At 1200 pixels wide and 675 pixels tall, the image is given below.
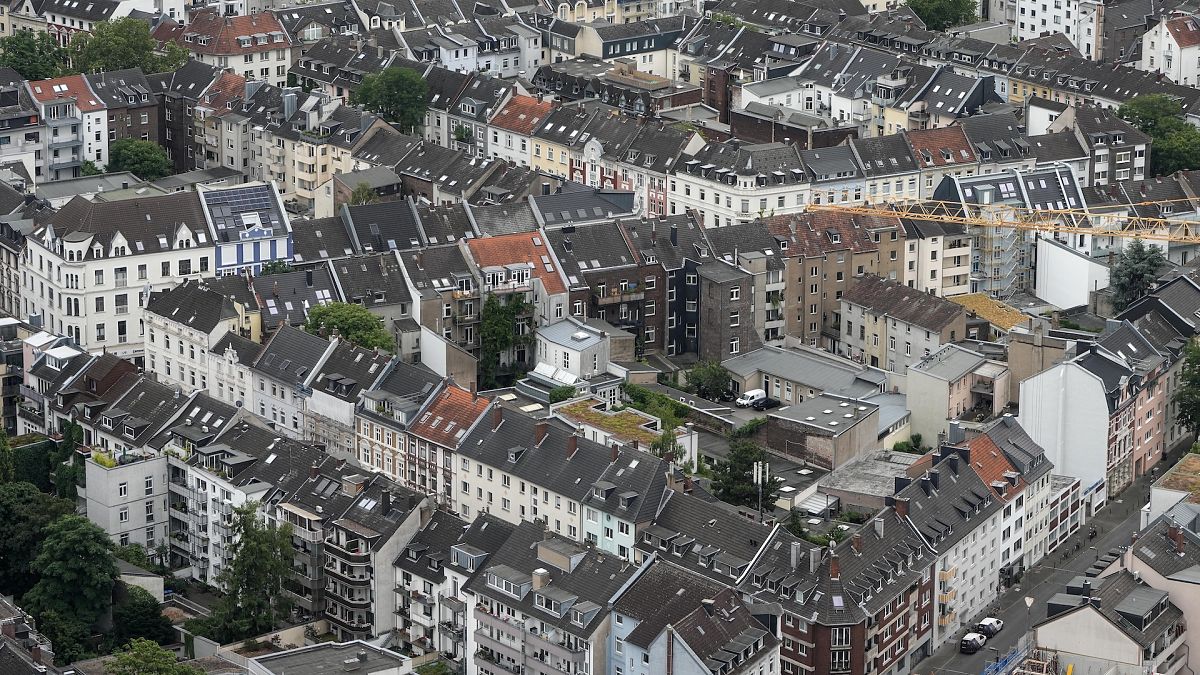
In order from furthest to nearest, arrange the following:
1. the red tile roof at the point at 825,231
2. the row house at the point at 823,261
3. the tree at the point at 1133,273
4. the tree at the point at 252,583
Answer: the red tile roof at the point at 825,231
the row house at the point at 823,261
the tree at the point at 1133,273
the tree at the point at 252,583

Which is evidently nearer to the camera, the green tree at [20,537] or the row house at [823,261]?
the green tree at [20,537]

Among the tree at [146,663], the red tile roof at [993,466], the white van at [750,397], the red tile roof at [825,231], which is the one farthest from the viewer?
the red tile roof at [825,231]

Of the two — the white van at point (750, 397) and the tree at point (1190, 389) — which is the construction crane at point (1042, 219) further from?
the tree at point (1190, 389)

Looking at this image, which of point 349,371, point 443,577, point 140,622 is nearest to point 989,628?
point 443,577

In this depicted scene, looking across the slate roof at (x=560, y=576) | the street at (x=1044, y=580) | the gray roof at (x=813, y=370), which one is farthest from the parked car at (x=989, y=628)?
the gray roof at (x=813, y=370)

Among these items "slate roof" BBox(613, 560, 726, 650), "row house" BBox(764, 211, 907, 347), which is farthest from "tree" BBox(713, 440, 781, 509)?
"row house" BBox(764, 211, 907, 347)

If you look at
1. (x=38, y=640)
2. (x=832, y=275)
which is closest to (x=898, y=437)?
(x=832, y=275)

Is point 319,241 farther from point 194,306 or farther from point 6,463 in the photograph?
point 6,463

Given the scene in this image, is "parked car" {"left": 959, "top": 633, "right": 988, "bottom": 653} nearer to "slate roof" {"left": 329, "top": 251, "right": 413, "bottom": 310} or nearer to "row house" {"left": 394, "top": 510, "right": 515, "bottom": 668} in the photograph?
"row house" {"left": 394, "top": 510, "right": 515, "bottom": 668}
